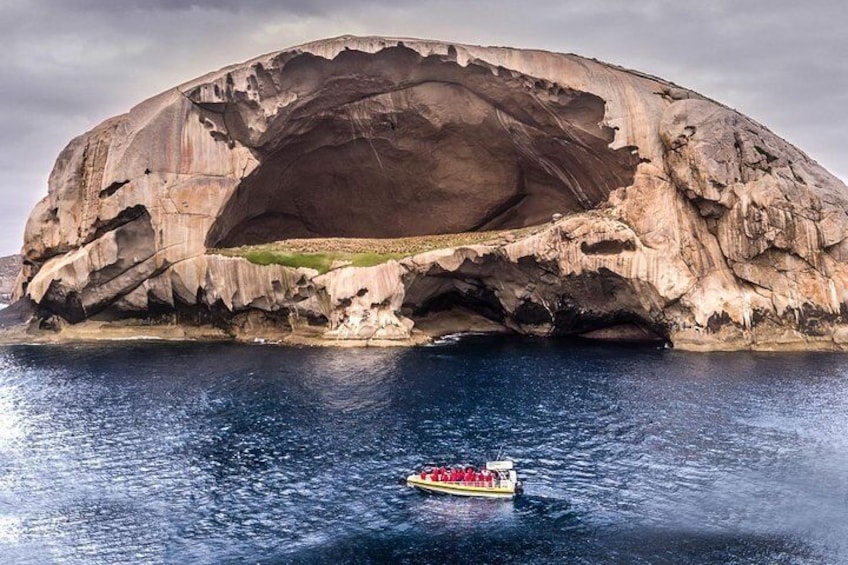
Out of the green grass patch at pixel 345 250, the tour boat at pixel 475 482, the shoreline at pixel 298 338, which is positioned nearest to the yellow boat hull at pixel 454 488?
the tour boat at pixel 475 482

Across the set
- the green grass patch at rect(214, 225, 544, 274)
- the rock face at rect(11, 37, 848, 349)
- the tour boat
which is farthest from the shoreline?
the tour boat

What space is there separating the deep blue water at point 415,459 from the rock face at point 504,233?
10.7 m

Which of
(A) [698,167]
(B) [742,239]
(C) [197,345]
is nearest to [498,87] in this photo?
(A) [698,167]

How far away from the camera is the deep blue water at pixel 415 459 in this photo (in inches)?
1316

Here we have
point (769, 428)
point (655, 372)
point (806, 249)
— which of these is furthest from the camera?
point (806, 249)

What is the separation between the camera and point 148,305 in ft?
276

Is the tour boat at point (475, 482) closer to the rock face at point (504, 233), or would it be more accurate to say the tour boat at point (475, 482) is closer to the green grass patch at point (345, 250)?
the rock face at point (504, 233)

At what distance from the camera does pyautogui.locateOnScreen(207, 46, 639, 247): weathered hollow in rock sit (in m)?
82.7

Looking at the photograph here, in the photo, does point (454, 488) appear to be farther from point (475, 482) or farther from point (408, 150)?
point (408, 150)

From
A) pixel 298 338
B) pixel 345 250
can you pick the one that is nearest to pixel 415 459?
pixel 298 338

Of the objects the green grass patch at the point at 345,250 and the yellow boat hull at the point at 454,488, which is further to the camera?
the green grass patch at the point at 345,250

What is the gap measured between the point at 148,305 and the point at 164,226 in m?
9.21

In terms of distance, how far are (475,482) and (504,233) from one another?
4906 cm

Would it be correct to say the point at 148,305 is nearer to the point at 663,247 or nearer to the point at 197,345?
the point at 197,345
